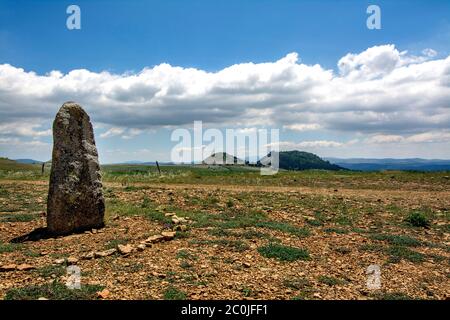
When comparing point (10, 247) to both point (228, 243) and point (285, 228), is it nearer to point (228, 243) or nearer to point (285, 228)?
point (228, 243)

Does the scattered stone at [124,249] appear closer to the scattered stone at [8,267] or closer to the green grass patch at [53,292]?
the green grass patch at [53,292]

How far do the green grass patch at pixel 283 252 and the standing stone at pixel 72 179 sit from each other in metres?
6.83

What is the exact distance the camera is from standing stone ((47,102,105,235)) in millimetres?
13742

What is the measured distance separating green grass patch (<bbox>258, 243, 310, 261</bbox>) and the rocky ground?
0.05 metres

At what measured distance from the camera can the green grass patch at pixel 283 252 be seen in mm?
11039

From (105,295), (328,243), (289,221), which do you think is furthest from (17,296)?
(289,221)

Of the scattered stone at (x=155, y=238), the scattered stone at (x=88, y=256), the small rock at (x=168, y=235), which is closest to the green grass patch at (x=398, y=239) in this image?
the small rock at (x=168, y=235)

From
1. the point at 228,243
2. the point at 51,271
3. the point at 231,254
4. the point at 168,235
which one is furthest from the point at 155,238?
the point at 51,271

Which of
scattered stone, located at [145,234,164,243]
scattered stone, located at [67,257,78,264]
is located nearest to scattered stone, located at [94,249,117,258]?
scattered stone, located at [67,257,78,264]

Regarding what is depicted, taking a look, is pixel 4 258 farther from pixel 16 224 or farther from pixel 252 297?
pixel 252 297

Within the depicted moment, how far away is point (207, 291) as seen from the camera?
27.8 ft

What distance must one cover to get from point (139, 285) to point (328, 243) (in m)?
6.94

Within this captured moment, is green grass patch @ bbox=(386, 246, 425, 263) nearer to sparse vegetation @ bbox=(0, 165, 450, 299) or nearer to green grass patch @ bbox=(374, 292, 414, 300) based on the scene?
sparse vegetation @ bbox=(0, 165, 450, 299)
